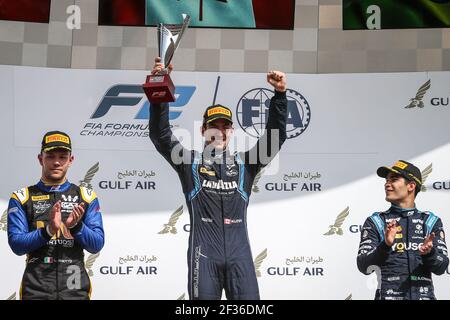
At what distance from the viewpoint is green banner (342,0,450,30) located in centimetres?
773

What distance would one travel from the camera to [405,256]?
7.14m

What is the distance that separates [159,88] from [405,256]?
2.41 m

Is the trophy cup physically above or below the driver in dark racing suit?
above

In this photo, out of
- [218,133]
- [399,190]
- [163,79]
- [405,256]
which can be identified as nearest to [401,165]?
[399,190]

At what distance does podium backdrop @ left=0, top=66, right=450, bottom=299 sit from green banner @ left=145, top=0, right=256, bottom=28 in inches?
18.2

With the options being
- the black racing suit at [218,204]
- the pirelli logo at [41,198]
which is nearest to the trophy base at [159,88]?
the black racing suit at [218,204]

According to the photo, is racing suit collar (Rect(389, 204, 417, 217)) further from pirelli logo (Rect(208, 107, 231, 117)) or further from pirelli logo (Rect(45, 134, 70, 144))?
A: pirelli logo (Rect(45, 134, 70, 144))

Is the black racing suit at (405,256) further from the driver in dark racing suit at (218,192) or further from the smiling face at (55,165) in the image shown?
the smiling face at (55,165)

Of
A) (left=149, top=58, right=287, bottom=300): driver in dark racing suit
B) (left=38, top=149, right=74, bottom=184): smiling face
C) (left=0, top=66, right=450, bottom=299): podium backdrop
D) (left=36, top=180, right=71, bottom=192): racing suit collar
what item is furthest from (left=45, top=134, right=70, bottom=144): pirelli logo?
(left=149, top=58, right=287, bottom=300): driver in dark racing suit

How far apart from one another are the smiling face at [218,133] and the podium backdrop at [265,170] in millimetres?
376

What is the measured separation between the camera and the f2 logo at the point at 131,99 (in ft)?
24.9
